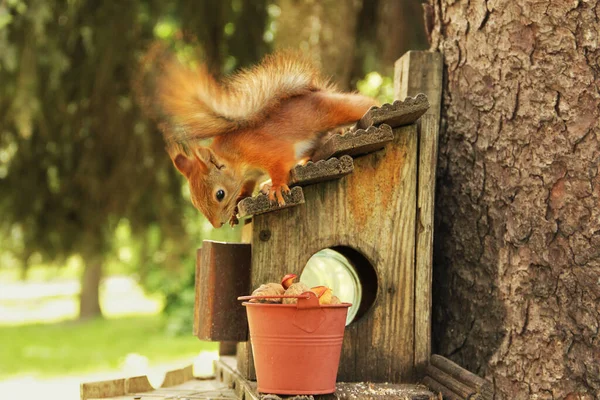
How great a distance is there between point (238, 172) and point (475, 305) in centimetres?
76

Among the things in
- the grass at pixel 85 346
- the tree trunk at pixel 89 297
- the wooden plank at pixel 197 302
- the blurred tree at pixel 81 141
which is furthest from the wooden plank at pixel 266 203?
the tree trunk at pixel 89 297

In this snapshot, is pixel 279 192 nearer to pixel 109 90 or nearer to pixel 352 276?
pixel 352 276

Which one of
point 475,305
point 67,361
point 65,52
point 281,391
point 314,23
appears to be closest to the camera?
point 281,391

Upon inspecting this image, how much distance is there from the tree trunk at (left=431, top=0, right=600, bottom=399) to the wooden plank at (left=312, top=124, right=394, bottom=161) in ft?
1.00

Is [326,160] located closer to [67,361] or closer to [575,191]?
[575,191]

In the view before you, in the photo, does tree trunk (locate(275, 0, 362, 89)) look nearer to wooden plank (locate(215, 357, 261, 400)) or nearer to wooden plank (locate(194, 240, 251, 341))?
wooden plank (locate(215, 357, 261, 400))

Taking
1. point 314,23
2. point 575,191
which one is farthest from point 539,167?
point 314,23

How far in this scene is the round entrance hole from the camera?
2396 mm

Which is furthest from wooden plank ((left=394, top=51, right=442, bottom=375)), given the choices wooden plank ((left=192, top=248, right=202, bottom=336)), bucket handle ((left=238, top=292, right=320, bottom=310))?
wooden plank ((left=192, top=248, right=202, bottom=336))

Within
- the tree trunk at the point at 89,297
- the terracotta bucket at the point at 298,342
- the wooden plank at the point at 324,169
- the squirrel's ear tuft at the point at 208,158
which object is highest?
the squirrel's ear tuft at the point at 208,158

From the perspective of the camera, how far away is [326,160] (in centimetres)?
207

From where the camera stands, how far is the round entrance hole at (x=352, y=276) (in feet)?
7.86

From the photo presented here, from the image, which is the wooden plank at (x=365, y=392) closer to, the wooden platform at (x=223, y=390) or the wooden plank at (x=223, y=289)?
the wooden platform at (x=223, y=390)

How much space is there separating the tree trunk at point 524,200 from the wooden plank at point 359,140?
305 millimetres
